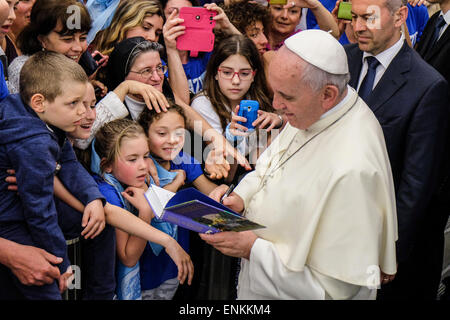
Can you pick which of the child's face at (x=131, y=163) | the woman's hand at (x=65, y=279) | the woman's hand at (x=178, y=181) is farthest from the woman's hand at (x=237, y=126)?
the woman's hand at (x=65, y=279)

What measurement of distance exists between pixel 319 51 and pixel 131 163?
136 cm

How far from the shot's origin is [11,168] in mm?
2779

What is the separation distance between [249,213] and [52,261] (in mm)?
1094

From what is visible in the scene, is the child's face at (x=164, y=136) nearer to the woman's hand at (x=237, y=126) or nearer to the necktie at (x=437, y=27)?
the woman's hand at (x=237, y=126)

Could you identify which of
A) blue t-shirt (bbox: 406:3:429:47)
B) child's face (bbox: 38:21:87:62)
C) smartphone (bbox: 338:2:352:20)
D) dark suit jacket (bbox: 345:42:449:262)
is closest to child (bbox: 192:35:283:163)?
dark suit jacket (bbox: 345:42:449:262)

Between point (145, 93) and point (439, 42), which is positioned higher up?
point (439, 42)

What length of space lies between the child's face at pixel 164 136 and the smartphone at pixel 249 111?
0.48m

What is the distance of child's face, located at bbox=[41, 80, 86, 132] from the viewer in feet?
9.34

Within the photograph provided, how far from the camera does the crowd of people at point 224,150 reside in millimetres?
2693

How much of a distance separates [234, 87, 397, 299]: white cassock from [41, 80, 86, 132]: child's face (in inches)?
43.9

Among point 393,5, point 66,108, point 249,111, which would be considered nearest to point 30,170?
point 66,108

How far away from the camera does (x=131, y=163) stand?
334 cm

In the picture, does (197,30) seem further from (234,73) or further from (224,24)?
(234,73)
